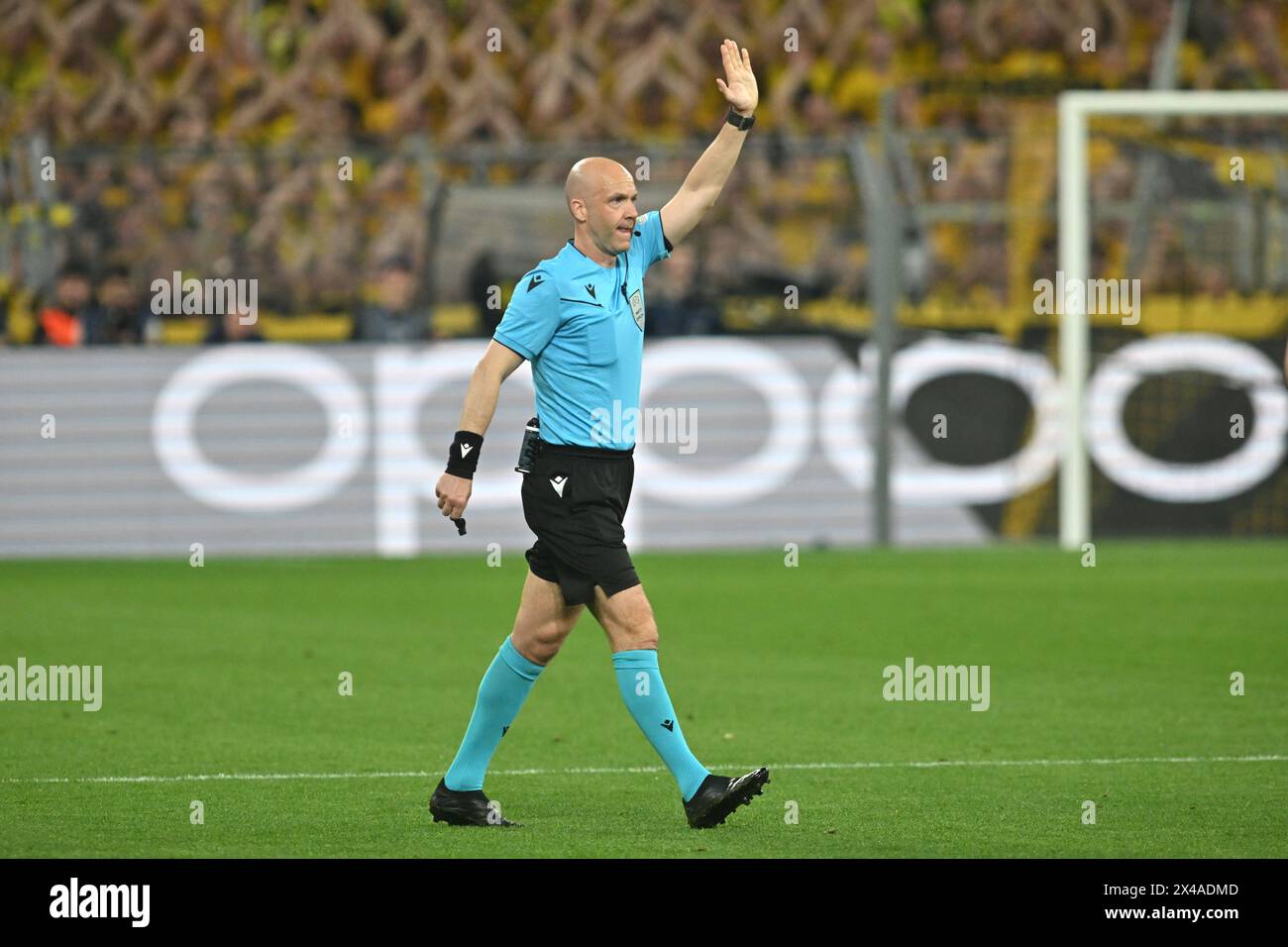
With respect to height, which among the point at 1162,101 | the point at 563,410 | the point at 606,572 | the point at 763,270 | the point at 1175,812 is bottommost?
the point at 1175,812

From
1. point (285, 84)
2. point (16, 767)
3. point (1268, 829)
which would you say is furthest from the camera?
point (285, 84)

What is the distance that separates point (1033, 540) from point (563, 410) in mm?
11499

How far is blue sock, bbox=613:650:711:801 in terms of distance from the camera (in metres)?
7.42

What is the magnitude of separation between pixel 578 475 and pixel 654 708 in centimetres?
79

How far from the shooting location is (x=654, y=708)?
24.4 ft

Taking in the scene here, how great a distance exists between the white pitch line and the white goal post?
936 centimetres

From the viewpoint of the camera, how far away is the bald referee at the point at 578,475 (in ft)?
24.4

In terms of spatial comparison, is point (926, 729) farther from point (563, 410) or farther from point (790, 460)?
point (790, 460)

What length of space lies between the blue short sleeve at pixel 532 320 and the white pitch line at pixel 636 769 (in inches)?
76.2

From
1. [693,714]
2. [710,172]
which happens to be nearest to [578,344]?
[710,172]

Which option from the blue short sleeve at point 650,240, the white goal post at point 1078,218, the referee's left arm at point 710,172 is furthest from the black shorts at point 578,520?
the white goal post at point 1078,218

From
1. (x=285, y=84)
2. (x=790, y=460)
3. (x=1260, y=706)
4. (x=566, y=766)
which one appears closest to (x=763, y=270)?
(x=790, y=460)

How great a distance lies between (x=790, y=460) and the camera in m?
18.5

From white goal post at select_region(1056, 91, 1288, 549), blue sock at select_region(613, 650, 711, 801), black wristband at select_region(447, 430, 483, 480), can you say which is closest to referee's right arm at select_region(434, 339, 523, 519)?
black wristband at select_region(447, 430, 483, 480)
